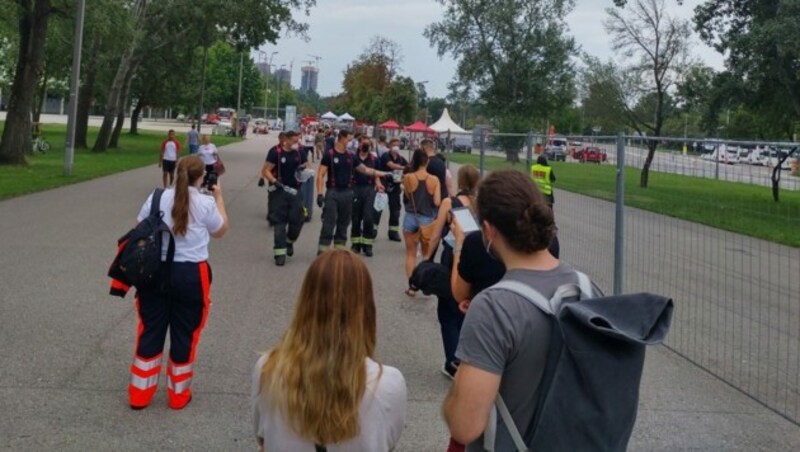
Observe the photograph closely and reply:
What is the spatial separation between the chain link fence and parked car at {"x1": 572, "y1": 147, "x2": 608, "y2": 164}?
1cm

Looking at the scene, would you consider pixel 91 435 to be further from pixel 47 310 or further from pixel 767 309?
pixel 767 309

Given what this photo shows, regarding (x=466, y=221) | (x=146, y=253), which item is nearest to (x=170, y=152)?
(x=146, y=253)

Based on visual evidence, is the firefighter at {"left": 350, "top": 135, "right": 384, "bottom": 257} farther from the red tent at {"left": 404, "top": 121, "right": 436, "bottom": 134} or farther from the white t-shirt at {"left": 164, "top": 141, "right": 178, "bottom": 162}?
the red tent at {"left": 404, "top": 121, "right": 436, "bottom": 134}

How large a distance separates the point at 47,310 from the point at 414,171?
4.75m

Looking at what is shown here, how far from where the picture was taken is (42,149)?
35.5 m

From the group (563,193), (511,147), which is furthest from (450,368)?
(511,147)

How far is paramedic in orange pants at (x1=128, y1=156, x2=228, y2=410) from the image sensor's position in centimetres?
542

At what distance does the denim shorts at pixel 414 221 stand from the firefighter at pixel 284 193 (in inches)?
73.8

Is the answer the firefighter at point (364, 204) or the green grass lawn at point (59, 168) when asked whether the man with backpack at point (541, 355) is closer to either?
the firefighter at point (364, 204)

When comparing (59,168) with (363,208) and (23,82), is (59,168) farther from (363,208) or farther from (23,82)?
(363,208)

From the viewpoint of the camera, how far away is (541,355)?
8.06 ft

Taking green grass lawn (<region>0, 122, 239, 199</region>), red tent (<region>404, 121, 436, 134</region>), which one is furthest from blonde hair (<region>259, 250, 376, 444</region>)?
red tent (<region>404, 121, 436, 134</region>)

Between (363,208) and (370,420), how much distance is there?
985cm

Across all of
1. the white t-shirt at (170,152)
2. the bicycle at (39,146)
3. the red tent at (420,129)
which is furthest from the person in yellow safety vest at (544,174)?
the bicycle at (39,146)
